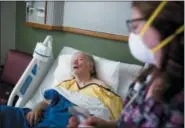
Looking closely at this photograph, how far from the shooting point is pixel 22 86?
83.8 inches

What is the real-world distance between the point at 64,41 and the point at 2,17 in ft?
3.13

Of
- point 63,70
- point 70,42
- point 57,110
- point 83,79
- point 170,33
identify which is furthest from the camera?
point 70,42

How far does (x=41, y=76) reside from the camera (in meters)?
2.34

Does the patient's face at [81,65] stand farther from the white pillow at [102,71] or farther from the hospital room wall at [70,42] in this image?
the hospital room wall at [70,42]

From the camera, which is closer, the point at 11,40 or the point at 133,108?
the point at 133,108

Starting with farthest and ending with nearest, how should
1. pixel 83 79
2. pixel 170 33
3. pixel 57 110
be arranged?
pixel 83 79 → pixel 57 110 → pixel 170 33

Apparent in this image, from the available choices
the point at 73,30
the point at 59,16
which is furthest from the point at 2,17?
the point at 73,30

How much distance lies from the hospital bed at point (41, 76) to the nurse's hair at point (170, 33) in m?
1.08

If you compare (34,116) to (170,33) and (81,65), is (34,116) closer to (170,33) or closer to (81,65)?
(81,65)

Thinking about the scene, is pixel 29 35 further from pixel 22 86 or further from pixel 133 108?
pixel 133 108

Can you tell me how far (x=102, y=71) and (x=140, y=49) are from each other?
3.70 feet

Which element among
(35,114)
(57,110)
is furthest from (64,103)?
(35,114)

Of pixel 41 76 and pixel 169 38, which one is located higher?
pixel 169 38

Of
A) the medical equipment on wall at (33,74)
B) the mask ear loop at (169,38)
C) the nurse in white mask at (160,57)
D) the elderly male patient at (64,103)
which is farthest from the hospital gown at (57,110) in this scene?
the mask ear loop at (169,38)
